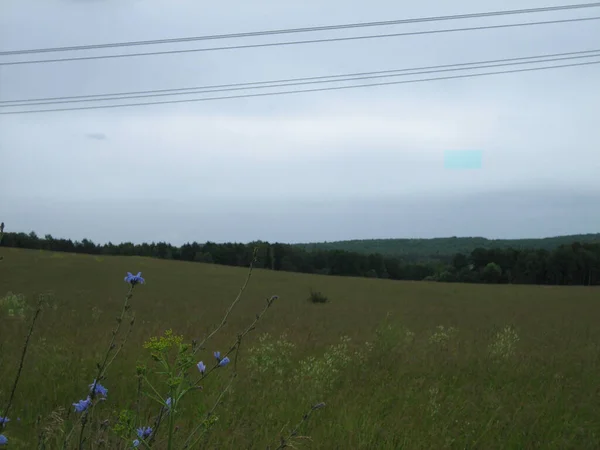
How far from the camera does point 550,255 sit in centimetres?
5344

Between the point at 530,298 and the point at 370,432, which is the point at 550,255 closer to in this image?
the point at 530,298

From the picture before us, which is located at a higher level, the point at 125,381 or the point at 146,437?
the point at 146,437

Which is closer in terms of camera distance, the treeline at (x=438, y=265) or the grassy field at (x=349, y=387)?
the grassy field at (x=349, y=387)

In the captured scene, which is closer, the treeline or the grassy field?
the grassy field

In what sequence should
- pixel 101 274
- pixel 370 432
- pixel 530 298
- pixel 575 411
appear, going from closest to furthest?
pixel 370 432 < pixel 575 411 < pixel 530 298 < pixel 101 274

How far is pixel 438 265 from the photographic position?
58.8 metres

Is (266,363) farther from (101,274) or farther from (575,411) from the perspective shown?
(101,274)

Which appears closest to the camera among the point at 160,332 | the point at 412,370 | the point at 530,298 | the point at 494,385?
the point at 494,385

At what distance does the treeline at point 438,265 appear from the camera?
51000 mm

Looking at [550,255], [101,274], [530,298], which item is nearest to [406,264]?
[550,255]

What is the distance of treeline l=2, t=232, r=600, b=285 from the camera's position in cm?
5100

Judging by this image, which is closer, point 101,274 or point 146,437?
point 146,437

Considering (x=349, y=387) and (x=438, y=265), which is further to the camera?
(x=438, y=265)

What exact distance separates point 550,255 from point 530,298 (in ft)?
99.1
